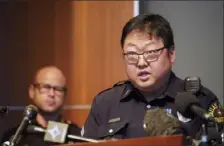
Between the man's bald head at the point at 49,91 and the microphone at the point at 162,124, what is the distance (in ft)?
3.43

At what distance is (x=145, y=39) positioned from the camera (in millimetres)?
1450

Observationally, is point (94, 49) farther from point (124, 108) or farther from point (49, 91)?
point (124, 108)

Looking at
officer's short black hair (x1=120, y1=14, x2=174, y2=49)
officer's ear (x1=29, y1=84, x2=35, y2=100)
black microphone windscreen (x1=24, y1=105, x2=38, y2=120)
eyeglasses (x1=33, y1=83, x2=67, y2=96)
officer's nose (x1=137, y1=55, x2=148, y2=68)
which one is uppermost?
officer's short black hair (x1=120, y1=14, x2=174, y2=49)

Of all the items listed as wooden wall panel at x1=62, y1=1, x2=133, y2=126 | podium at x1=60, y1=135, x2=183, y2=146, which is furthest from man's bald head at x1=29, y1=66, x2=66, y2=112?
podium at x1=60, y1=135, x2=183, y2=146

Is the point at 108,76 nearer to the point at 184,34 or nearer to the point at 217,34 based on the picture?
the point at 184,34

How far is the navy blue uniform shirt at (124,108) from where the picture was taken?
1431mm

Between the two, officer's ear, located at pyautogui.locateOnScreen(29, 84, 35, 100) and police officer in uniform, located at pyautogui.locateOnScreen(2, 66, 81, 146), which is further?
officer's ear, located at pyautogui.locateOnScreen(29, 84, 35, 100)

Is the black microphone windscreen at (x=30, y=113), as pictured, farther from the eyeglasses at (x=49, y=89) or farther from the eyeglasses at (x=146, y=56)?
the eyeglasses at (x=49, y=89)

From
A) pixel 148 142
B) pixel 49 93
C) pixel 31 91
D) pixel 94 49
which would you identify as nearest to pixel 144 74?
pixel 148 142

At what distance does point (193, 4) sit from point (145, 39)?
1.32 m

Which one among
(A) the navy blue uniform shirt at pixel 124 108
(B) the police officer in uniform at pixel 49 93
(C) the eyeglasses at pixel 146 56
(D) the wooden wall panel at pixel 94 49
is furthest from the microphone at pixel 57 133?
(D) the wooden wall panel at pixel 94 49

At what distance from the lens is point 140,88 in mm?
1475

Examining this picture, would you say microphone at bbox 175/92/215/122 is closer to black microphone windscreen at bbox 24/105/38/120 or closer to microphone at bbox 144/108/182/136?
microphone at bbox 144/108/182/136

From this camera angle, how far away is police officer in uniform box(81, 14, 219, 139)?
4.71 ft
